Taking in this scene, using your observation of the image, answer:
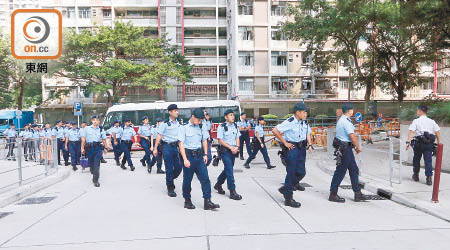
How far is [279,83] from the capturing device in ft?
125

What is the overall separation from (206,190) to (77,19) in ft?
132

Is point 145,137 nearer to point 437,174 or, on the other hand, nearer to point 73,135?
point 73,135

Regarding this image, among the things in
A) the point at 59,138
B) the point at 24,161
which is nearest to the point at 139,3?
the point at 59,138

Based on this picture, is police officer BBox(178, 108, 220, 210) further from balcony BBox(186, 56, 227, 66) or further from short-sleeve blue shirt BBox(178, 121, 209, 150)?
balcony BBox(186, 56, 227, 66)

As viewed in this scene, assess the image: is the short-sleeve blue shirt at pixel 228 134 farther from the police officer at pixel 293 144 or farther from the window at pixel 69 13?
the window at pixel 69 13

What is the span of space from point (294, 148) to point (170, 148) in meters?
2.87

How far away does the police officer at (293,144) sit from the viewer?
6.36 m

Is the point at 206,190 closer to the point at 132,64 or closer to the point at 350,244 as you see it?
the point at 350,244

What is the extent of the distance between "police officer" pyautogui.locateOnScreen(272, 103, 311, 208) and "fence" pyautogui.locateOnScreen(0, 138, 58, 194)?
6.05 m

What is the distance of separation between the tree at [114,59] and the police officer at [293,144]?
25.0m

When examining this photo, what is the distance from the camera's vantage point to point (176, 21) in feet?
138

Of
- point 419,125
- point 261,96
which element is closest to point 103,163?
point 419,125

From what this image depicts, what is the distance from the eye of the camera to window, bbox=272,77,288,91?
38.0 meters

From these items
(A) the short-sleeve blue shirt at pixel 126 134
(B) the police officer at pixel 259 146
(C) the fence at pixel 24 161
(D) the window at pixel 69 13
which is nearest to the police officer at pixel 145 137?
(A) the short-sleeve blue shirt at pixel 126 134
